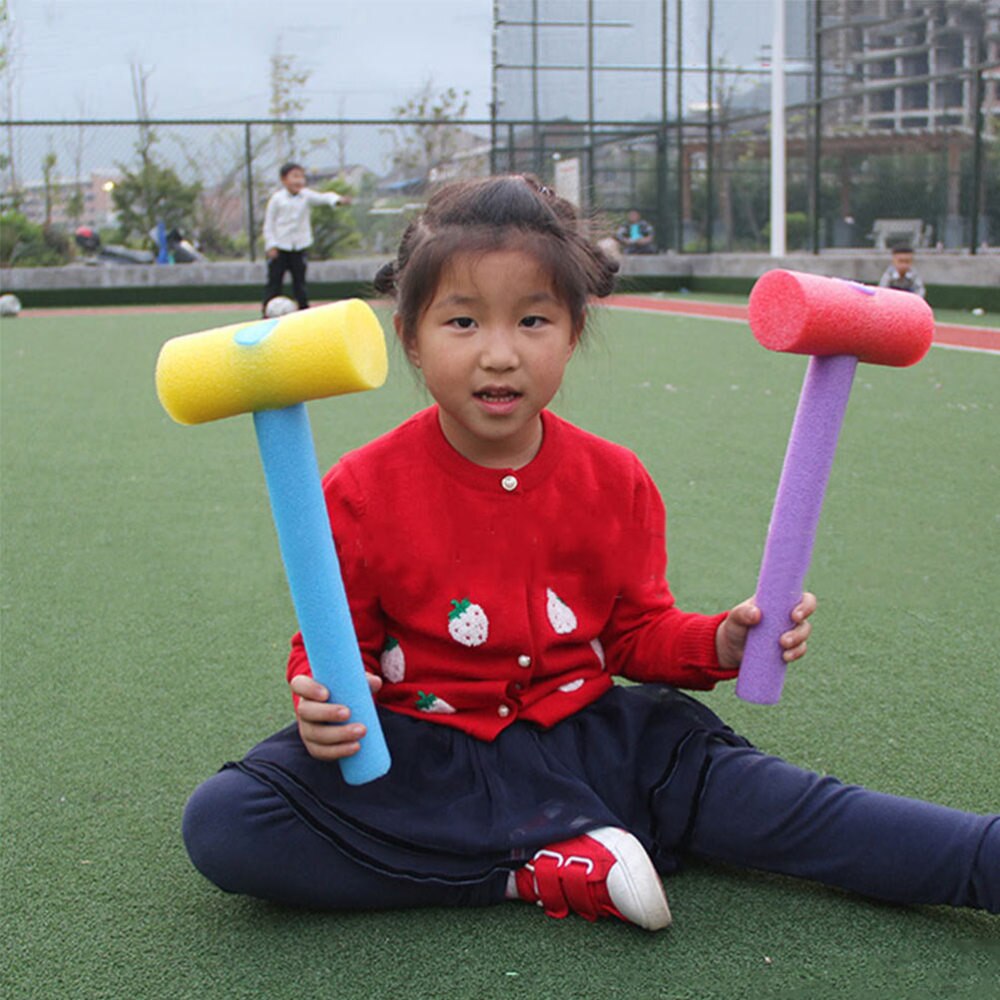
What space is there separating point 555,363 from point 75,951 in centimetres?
95

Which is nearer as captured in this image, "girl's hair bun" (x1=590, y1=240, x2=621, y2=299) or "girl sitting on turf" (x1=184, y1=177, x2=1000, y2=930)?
"girl sitting on turf" (x1=184, y1=177, x2=1000, y2=930)

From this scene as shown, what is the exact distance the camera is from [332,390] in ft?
5.16

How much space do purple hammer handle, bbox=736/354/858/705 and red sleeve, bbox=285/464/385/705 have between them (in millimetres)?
522

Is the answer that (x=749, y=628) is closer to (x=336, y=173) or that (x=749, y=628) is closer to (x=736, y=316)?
(x=736, y=316)

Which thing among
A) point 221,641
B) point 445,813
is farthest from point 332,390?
point 221,641

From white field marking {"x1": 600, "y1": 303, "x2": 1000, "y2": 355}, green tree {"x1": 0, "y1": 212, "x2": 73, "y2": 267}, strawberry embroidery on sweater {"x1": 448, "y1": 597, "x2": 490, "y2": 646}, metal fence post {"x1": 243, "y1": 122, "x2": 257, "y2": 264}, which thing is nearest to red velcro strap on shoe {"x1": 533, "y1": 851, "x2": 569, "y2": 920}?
strawberry embroidery on sweater {"x1": 448, "y1": 597, "x2": 490, "y2": 646}

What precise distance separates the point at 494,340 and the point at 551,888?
70 centimetres

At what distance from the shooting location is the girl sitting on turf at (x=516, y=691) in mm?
1812

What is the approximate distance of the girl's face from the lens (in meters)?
1.84

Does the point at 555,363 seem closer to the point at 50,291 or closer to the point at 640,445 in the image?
the point at 640,445

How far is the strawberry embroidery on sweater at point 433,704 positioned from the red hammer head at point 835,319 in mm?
665

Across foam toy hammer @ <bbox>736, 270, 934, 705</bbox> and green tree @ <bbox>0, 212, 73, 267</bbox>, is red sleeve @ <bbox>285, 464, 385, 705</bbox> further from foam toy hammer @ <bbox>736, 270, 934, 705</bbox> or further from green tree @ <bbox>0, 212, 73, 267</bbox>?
green tree @ <bbox>0, 212, 73, 267</bbox>

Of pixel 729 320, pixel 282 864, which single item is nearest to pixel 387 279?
pixel 282 864

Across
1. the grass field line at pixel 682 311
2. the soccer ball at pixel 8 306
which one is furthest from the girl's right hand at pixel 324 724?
the soccer ball at pixel 8 306
